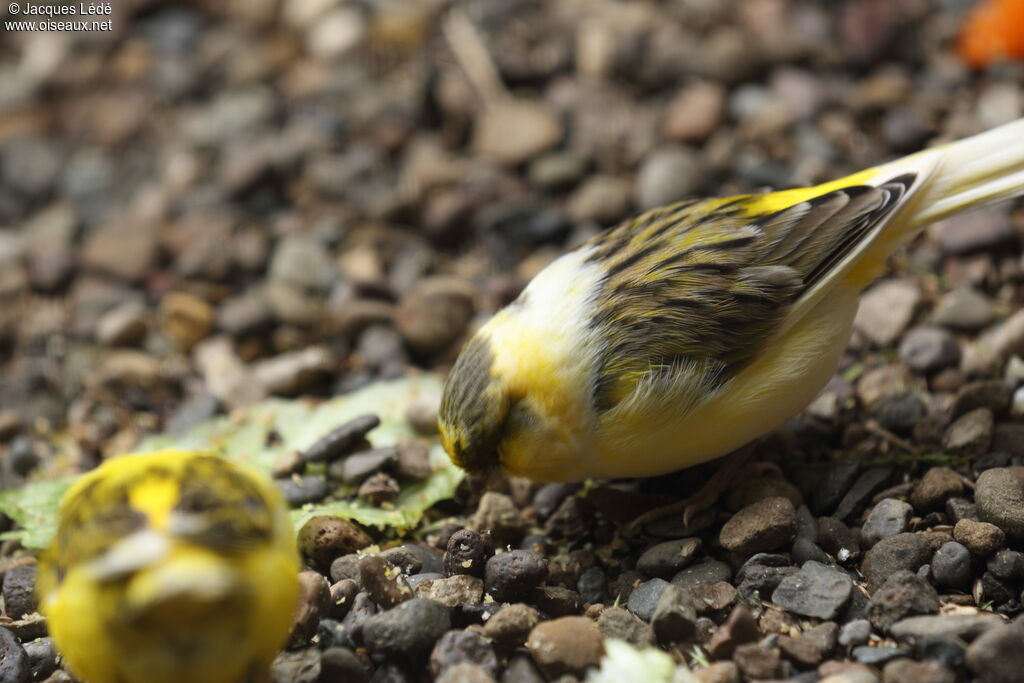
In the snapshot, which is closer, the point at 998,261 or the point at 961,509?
the point at 961,509

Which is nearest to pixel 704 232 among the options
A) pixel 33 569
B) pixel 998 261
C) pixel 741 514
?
pixel 741 514

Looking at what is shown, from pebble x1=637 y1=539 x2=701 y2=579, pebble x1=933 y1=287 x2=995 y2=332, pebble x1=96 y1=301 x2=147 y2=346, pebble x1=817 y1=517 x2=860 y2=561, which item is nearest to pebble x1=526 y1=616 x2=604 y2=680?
pebble x1=637 y1=539 x2=701 y2=579

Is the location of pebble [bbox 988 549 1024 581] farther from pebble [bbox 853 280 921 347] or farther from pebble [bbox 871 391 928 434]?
pebble [bbox 853 280 921 347]

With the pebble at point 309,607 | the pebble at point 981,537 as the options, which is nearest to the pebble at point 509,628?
the pebble at point 309,607

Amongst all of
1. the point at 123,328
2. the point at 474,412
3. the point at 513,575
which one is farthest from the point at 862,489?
the point at 123,328

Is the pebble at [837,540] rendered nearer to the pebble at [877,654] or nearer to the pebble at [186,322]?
the pebble at [877,654]

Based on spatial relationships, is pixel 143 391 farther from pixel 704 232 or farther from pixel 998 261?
pixel 998 261

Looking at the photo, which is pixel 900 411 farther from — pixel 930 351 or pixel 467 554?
pixel 467 554
